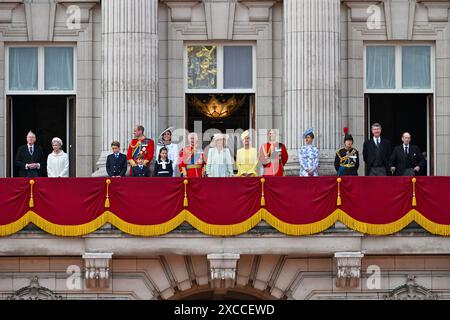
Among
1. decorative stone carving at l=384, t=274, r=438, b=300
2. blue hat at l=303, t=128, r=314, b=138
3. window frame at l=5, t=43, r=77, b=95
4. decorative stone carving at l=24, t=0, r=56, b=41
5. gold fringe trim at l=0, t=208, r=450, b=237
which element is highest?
decorative stone carving at l=24, t=0, r=56, b=41

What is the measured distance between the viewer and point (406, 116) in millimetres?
61531

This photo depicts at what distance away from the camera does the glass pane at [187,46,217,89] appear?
61.2 metres

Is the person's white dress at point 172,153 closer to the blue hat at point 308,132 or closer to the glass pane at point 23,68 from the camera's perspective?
the blue hat at point 308,132

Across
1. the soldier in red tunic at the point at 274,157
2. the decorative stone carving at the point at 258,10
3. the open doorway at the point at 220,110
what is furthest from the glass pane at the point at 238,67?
the soldier in red tunic at the point at 274,157

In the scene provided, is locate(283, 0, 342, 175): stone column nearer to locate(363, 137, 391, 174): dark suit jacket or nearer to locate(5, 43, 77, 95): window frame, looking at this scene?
locate(363, 137, 391, 174): dark suit jacket

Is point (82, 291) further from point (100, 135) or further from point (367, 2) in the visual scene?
point (367, 2)

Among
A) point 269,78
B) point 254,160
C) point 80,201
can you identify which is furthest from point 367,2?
point 80,201

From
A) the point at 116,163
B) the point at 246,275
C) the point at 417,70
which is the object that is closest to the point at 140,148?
the point at 116,163

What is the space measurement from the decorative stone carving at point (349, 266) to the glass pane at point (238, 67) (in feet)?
30.7

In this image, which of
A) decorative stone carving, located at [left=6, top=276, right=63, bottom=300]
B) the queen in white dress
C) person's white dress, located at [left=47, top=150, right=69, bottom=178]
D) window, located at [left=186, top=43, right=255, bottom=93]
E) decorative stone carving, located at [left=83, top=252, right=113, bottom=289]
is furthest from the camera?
window, located at [left=186, top=43, right=255, bottom=93]

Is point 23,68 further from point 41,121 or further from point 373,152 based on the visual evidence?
point 373,152

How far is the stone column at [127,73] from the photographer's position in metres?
58.6

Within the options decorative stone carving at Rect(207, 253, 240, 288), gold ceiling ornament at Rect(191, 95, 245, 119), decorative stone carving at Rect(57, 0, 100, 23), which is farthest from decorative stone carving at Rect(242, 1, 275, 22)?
decorative stone carving at Rect(207, 253, 240, 288)

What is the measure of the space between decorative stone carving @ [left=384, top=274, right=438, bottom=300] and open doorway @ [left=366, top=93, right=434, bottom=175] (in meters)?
7.47
